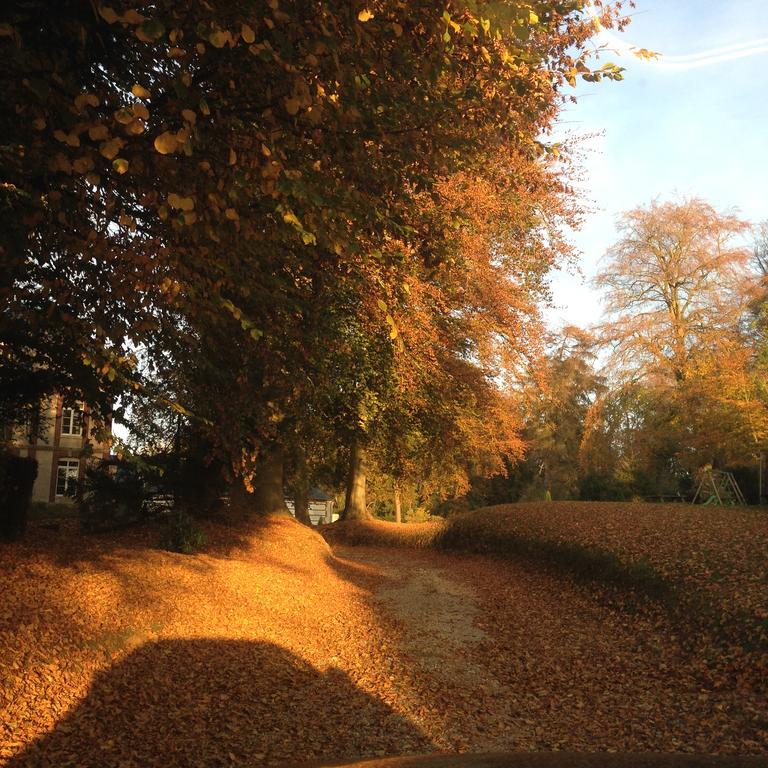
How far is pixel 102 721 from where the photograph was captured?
18.4ft

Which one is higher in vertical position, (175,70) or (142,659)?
(175,70)

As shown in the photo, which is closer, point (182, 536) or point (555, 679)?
point (555, 679)

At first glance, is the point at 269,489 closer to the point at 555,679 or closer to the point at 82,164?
the point at 555,679

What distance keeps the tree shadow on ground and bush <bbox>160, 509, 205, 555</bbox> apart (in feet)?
14.3

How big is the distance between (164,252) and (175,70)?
1.76 metres

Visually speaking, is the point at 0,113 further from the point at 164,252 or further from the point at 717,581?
the point at 717,581

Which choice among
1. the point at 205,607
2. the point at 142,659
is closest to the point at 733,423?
the point at 205,607

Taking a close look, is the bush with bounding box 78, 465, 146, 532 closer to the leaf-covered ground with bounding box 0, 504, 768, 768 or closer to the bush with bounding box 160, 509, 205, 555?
the leaf-covered ground with bounding box 0, 504, 768, 768

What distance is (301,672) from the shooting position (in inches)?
295

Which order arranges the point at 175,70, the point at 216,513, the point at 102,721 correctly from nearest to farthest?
the point at 102,721
the point at 175,70
the point at 216,513

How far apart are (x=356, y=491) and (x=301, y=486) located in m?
2.34

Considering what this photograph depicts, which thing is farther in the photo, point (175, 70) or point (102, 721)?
point (175, 70)

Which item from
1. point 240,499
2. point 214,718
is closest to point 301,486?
point 240,499

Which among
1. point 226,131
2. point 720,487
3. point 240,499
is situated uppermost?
point 226,131
